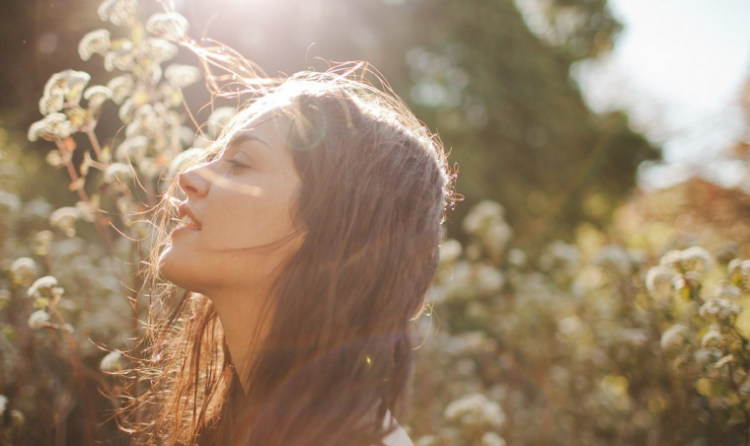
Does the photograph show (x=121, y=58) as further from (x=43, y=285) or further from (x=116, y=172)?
(x=43, y=285)

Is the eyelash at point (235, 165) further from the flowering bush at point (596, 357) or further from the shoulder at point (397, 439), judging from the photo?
the flowering bush at point (596, 357)

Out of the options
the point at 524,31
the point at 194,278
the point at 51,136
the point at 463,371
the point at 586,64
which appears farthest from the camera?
the point at 586,64

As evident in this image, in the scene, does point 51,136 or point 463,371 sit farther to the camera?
point 463,371

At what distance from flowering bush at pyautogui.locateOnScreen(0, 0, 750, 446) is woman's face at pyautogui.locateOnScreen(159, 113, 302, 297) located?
19.3 inches

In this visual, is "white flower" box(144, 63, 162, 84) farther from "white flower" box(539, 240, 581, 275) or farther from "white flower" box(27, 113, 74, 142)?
"white flower" box(539, 240, 581, 275)

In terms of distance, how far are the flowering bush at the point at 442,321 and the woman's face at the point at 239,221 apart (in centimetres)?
49

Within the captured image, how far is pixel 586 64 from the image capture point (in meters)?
15.7

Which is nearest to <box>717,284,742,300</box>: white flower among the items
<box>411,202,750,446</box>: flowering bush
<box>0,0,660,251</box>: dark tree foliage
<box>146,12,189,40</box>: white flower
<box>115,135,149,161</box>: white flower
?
<box>411,202,750,446</box>: flowering bush

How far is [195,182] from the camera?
143 centimetres

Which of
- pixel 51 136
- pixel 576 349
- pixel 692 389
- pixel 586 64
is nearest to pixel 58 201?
pixel 51 136

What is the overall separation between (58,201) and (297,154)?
16.1 ft

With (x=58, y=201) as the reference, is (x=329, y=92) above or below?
above

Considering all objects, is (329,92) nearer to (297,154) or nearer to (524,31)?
(297,154)

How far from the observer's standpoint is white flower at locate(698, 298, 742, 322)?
65.3 inches
